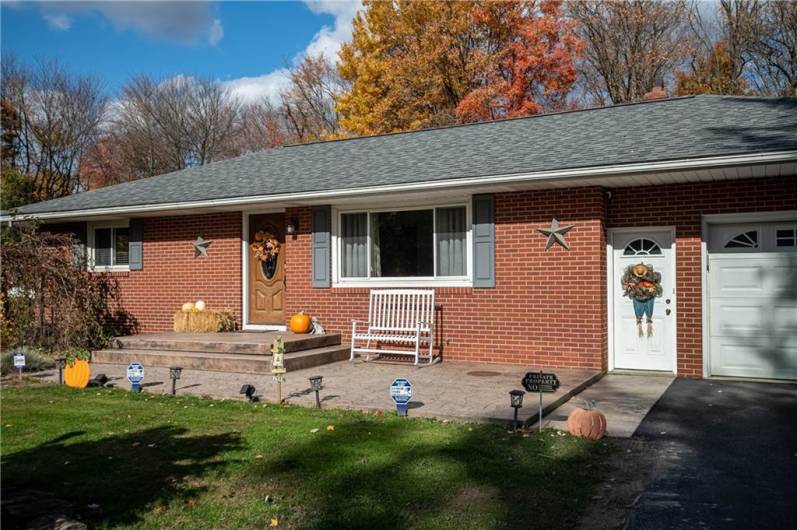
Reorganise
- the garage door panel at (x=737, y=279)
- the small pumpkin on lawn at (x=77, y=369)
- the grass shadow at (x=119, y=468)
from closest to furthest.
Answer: the grass shadow at (x=119, y=468), the small pumpkin on lawn at (x=77, y=369), the garage door panel at (x=737, y=279)

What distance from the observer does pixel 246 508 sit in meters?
4.45

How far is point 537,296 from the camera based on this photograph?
1048 centimetres

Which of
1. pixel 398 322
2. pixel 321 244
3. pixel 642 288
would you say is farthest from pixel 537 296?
pixel 321 244

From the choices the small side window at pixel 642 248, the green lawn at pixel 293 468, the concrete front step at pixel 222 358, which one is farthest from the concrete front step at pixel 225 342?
the small side window at pixel 642 248

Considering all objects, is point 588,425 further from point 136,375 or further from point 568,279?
point 136,375

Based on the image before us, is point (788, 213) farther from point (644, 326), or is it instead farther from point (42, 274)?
point (42, 274)

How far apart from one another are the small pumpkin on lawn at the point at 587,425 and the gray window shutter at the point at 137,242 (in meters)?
10.8

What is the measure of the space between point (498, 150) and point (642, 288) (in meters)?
3.32

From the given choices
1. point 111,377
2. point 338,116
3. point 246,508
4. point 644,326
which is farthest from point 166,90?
point 246,508

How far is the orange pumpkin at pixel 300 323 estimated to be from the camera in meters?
12.1

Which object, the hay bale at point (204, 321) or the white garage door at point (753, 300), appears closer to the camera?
the white garage door at point (753, 300)

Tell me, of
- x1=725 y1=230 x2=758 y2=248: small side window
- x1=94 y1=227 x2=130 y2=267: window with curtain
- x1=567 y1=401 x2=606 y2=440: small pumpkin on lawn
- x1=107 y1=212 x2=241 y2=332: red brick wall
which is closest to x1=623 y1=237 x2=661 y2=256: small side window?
x1=725 y1=230 x2=758 y2=248: small side window

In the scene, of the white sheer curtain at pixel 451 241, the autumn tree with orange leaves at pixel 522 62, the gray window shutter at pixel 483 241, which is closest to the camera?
the gray window shutter at pixel 483 241

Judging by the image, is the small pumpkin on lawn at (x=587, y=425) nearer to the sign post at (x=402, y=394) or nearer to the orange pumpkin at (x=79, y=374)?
the sign post at (x=402, y=394)
